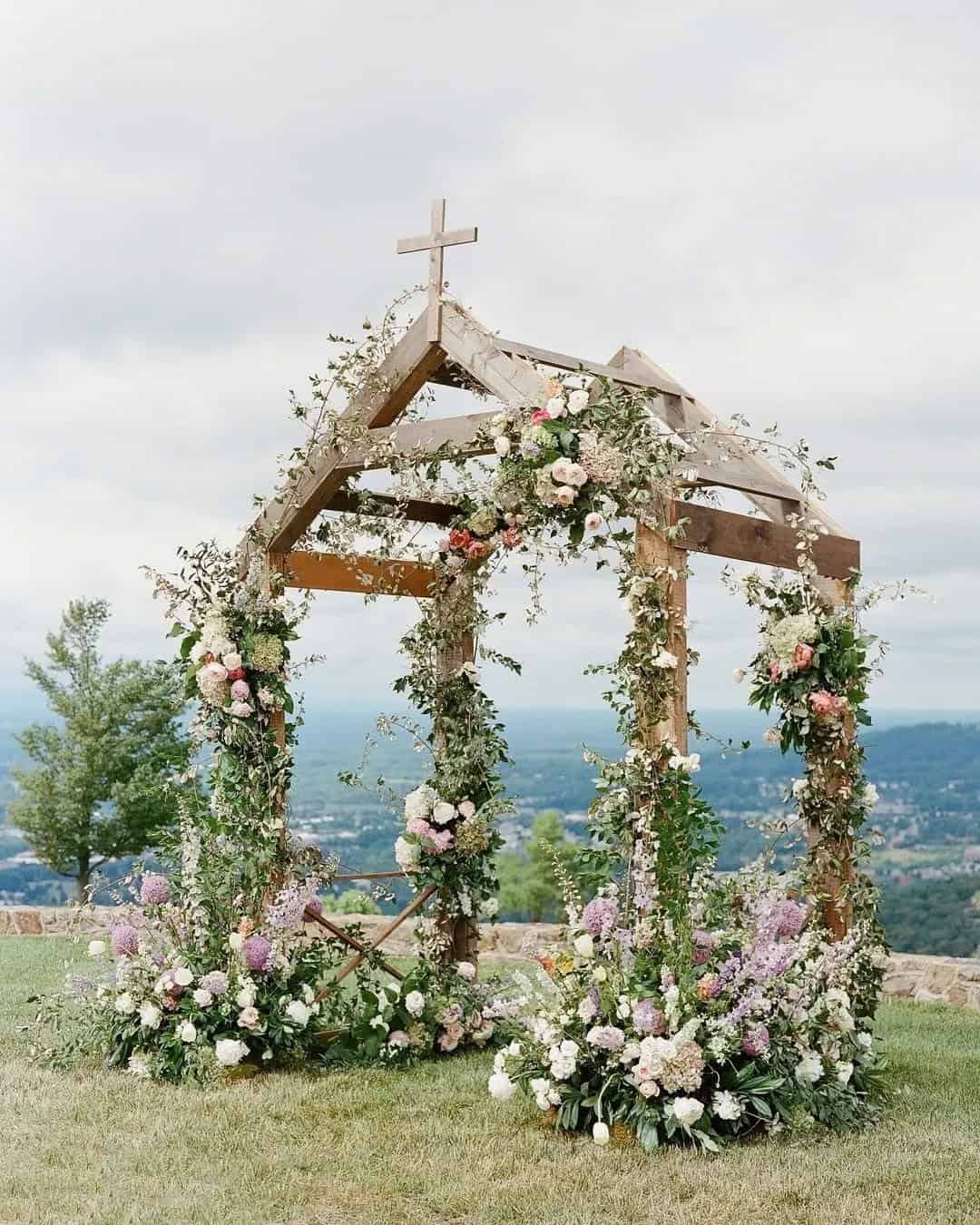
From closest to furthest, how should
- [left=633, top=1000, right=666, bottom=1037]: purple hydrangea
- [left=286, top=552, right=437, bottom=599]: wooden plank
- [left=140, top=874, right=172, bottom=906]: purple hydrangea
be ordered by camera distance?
[left=633, top=1000, right=666, bottom=1037]: purple hydrangea → [left=140, top=874, right=172, bottom=906]: purple hydrangea → [left=286, top=552, right=437, bottom=599]: wooden plank

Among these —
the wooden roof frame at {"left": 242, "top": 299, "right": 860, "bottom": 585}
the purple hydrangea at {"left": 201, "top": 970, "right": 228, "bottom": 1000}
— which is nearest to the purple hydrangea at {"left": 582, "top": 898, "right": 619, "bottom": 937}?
the wooden roof frame at {"left": 242, "top": 299, "right": 860, "bottom": 585}

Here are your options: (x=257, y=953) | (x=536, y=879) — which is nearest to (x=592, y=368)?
(x=257, y=953)

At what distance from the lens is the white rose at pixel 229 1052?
19.3 feet

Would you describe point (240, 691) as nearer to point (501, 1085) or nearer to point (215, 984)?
point (215, 984)

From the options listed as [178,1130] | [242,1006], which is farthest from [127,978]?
[178,1130]

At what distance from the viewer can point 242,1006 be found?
6.09 m

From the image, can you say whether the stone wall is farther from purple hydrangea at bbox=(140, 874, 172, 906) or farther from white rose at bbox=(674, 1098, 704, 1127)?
white rose at bbox=(674, 1098, 704, 1127)

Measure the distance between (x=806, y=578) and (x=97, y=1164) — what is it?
147 inches

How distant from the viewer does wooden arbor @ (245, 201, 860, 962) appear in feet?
17.9

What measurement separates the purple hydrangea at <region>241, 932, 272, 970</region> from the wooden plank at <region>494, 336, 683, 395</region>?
2938 millimetres

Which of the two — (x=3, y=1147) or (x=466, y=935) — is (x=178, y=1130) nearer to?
(x=3, y=1147)

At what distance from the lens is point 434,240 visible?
231 inches

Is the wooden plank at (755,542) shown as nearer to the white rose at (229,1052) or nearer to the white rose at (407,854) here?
the white rose at (407,854)

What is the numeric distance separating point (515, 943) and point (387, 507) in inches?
181
